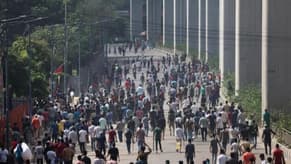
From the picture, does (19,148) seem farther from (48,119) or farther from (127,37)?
(127,37)

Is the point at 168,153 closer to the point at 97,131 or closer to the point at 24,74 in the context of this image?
the point at 97,131

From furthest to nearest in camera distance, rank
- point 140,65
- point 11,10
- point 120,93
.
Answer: point 140,65, point 11,10, point 120,93

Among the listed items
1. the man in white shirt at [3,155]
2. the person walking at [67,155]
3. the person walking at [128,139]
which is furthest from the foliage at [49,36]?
the man in white shirt at [3,155]

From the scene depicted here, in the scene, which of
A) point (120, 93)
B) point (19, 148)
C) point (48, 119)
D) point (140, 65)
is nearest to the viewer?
point (19, 148)

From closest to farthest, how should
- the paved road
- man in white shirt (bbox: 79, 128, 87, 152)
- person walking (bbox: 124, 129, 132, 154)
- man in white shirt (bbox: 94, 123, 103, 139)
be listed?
the paved road
man in white shirt (bbox: 79, 128, 87, 152)
person walking (bbox: 124, 129, 132, 154)
man in white shirt (bbox: 94, 123, 103, 139)

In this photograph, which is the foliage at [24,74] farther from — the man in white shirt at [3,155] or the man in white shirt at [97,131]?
the man in white shirt at [3,155]

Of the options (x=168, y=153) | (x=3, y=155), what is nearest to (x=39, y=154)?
(x=3, y=155)

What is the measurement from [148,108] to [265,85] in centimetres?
527

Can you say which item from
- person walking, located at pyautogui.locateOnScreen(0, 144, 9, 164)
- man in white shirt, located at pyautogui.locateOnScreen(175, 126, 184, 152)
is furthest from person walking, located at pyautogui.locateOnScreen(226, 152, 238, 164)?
man in white shirt, located at pyautogui.locateOnScreen(175, 126, 184, 152)

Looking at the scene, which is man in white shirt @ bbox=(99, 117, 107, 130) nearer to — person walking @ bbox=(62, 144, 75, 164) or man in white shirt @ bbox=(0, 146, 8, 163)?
person walking @ bbox=(62, 144, 75, 164)

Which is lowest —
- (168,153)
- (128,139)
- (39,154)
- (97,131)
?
(168,153)

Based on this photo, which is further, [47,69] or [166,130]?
[47,69]

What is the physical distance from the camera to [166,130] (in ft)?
172

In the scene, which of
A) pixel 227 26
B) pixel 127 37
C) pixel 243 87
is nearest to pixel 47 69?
pixel 243 87
